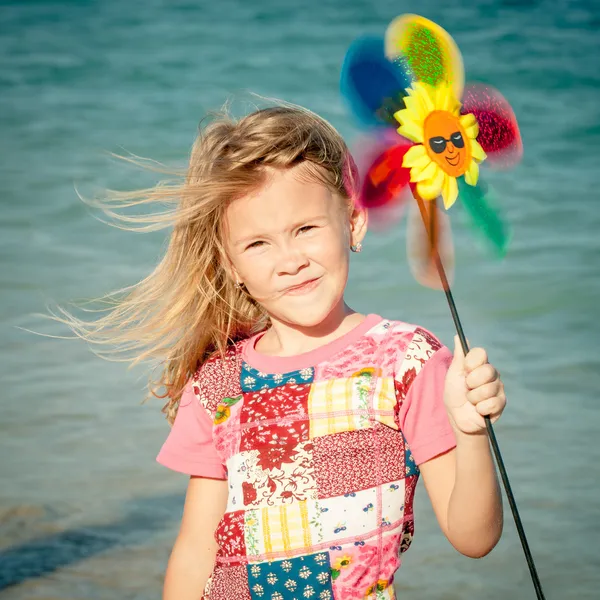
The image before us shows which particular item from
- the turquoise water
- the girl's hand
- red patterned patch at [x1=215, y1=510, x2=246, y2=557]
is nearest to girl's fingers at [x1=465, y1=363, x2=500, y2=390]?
the girl's hand

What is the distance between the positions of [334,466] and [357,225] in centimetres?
51

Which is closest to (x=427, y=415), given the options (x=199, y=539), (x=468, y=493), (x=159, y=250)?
(x=468, y=493)

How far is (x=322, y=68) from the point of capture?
31.2ft

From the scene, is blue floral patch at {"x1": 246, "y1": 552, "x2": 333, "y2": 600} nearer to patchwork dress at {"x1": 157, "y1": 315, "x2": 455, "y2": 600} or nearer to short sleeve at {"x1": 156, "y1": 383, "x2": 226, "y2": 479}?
patchwork dress at {"x1": 157, "y1": 315, "x2": 455, "y2": 600}

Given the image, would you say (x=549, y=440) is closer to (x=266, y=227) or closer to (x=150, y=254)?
(x=266, y=227)

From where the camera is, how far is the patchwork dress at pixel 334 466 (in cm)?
231

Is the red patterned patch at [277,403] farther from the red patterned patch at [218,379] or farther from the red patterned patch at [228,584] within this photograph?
the red patterned patch at [228,584]

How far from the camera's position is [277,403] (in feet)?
7.96

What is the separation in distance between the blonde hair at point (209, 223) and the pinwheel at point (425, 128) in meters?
0.38

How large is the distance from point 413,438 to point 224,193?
0.64 m

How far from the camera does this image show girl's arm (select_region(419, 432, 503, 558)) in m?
2.09

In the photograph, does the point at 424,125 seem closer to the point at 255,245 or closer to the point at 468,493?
the point at 255,245

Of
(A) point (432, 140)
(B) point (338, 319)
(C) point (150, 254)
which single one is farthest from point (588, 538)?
(C) point (150, 254)

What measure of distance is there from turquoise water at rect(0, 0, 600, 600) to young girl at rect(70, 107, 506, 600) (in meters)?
0.58
